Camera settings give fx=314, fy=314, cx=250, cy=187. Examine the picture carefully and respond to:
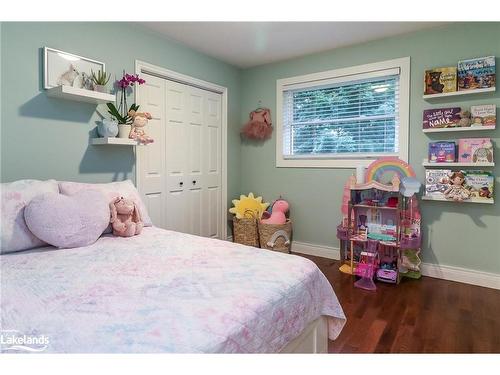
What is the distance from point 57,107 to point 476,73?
338cm

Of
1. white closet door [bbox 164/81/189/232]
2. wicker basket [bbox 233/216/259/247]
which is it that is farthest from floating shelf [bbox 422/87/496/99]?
white closet door [bbox 164/81/189/232]

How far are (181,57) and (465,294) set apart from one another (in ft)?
11.2

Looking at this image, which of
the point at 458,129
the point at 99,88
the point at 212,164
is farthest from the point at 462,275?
the point at 99,88

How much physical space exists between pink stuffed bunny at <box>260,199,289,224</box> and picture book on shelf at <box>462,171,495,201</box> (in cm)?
179

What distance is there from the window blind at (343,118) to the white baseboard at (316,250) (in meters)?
1.05

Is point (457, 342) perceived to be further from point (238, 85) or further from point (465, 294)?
point (238, 85)

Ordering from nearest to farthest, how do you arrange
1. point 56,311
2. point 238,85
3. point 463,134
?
point 56,311 → point 463,134 → point 238,85

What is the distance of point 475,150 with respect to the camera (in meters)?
2.69

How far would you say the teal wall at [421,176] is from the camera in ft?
8.96

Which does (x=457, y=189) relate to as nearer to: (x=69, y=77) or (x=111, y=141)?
(x=111, y=141)

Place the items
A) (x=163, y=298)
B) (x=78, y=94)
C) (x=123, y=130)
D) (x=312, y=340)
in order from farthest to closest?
(x=123, y=130) → (x=78, y=94) → (x=312, y=340) → (x=163, y=298)

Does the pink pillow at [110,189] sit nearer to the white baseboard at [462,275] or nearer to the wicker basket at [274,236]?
the wicker basket at [274,236]

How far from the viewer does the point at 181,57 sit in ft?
10.8
